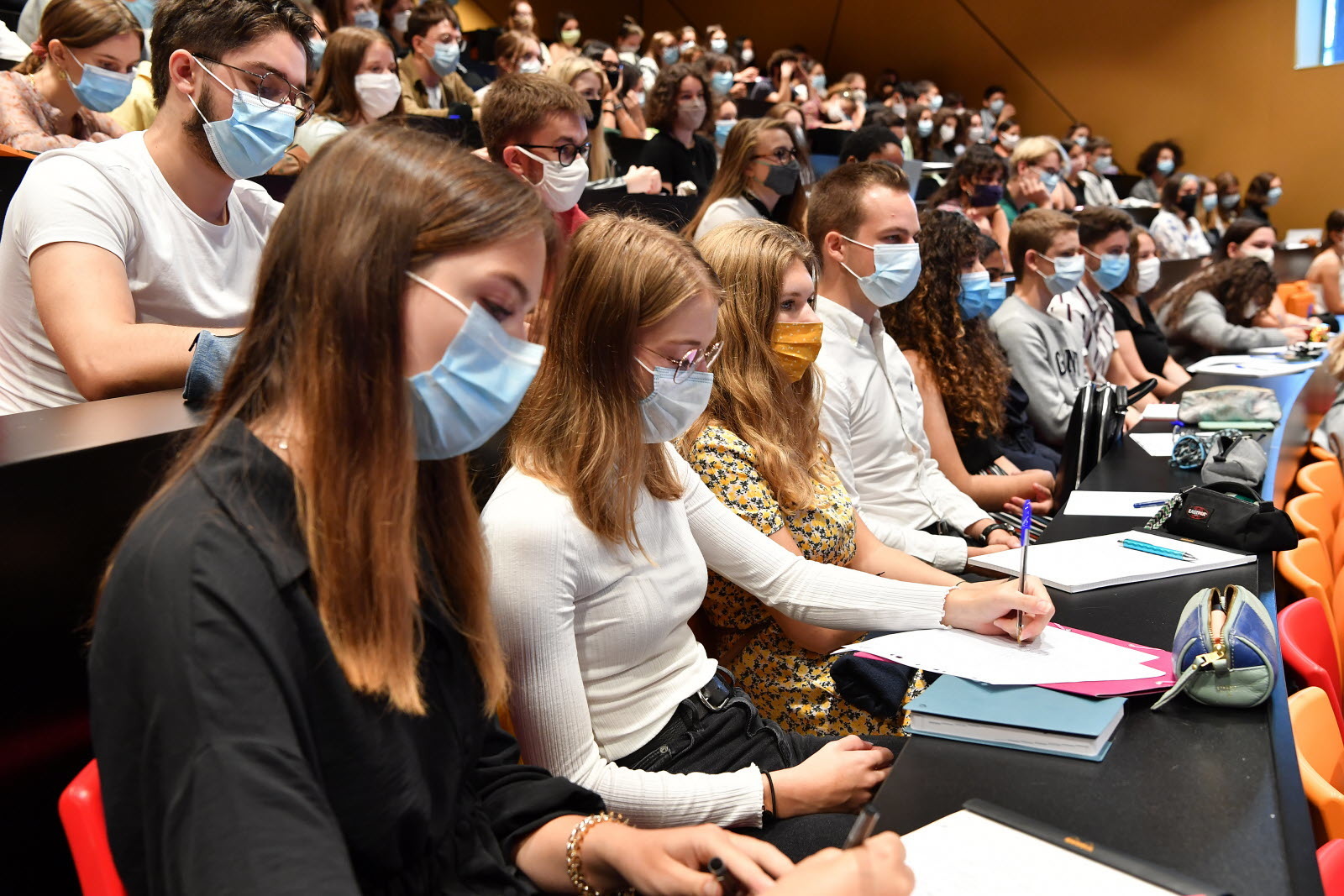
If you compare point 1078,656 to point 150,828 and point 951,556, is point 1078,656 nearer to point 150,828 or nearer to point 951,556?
point 951,556

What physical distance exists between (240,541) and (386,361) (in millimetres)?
194

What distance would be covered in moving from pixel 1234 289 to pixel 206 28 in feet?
19.5

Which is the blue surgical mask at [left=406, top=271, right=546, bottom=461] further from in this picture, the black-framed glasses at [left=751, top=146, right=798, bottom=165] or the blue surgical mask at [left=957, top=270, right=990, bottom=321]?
the black-framed glasses at [left=751, top=146, right=798, bottom=165]

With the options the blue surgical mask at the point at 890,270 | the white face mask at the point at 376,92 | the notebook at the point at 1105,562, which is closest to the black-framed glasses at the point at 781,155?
the blue surgical mask at the point at 890,270

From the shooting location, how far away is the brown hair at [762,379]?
197 centimetres

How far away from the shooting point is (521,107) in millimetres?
3068

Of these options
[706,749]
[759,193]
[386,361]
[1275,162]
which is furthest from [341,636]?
[1275,162]

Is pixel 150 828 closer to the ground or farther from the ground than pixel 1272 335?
farther from the ground

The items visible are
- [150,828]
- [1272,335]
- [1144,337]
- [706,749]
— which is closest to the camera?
Answer: [150,828]

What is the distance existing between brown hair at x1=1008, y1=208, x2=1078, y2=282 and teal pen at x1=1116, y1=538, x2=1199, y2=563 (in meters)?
2.30

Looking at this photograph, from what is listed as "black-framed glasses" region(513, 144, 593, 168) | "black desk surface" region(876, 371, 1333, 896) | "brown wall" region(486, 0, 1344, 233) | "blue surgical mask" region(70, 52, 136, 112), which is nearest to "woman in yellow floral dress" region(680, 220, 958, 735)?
"black desk surface" region(876, 371, 1333, 896)

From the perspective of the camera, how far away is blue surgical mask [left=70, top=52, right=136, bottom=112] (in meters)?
2.87

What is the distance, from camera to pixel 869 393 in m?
2.67

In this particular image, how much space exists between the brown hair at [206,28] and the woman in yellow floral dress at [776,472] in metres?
0.95
